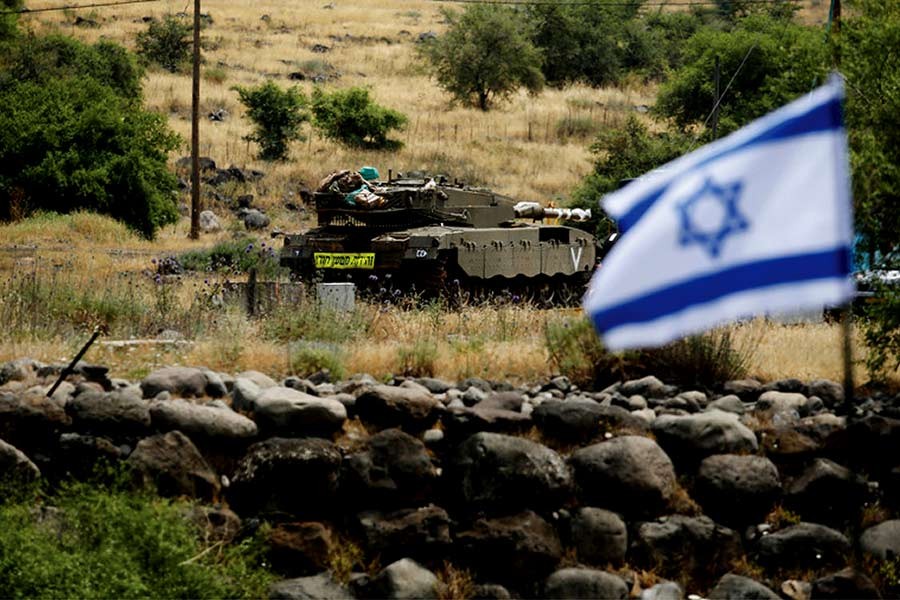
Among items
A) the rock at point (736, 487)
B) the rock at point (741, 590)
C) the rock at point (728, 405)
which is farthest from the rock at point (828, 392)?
the rock at point (741, 590)

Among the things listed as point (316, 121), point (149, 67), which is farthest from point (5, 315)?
point (149, 67)

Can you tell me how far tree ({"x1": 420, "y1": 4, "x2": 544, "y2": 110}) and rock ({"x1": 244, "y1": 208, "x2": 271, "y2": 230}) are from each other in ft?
62.5

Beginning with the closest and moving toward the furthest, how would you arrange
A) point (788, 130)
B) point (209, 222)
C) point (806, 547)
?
point (788, 130)
point (806, 547)
point (209, 222)

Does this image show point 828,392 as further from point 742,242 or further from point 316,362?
point 742,242

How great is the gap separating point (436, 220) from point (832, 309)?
22.6 ft

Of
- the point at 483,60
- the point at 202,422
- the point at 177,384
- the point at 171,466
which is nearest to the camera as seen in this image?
the point at 171,466

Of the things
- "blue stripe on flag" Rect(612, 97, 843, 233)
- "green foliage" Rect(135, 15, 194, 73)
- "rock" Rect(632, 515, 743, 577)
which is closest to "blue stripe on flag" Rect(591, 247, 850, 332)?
"blue stripe on flag" Rect(612, 97, 843, 233)

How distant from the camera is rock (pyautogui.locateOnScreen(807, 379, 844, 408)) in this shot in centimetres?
1041

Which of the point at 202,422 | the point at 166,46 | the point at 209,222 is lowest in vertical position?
the point at 209,222

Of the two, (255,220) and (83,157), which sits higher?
(83,157)

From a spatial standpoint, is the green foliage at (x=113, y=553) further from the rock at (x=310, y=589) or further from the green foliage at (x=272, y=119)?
the green foliage at (x=272, y=119)

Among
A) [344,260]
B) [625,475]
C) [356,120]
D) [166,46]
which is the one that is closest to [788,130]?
[625,475]

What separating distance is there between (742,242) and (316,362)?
5.35 m

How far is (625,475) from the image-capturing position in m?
9.47
